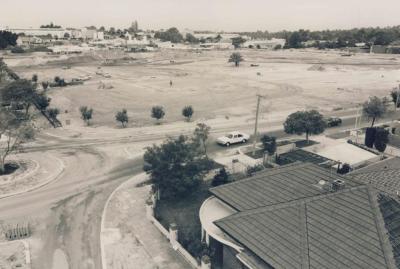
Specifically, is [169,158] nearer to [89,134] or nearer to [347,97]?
[89,134]

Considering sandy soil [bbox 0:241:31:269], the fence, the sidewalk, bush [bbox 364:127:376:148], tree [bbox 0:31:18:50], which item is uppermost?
tree [bbox 0:31:18:50]

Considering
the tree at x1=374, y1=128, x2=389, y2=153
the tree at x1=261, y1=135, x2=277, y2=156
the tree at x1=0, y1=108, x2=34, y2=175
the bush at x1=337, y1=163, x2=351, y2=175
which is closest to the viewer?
the bush at x1=337, y1=163, x2=351, y2=175

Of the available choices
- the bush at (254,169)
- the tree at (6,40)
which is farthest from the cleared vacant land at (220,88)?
the tree at (6,40)

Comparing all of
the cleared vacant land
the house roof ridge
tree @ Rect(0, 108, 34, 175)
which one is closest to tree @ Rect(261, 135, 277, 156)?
the cleared vacant land

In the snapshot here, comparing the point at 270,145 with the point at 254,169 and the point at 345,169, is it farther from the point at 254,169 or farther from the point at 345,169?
the point at 345,169

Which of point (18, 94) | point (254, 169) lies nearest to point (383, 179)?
point (254, 169)

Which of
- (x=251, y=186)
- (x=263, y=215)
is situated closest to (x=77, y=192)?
(x=251, y=186)

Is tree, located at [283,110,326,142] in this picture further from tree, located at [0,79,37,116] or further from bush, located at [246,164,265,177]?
tree, located at [0,79,37,116]

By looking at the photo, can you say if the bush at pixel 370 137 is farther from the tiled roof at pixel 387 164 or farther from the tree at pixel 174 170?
the tree at pixel 174 170
